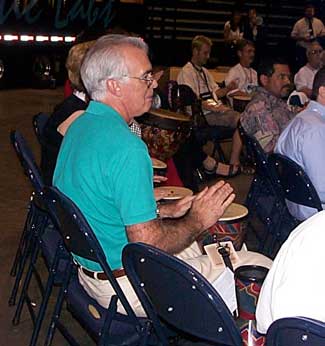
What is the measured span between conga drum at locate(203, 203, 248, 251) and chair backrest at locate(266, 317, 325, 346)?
1.37 metres

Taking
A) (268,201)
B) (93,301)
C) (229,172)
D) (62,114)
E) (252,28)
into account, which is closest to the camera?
(93,301)

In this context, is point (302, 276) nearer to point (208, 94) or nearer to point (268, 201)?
point (268, 201)

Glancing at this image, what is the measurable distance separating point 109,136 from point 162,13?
11.4 m

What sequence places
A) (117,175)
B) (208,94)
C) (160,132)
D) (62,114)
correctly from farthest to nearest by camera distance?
(208,94), (160,132), (62,114), (117,175)

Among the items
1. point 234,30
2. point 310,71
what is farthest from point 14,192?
point 234,30

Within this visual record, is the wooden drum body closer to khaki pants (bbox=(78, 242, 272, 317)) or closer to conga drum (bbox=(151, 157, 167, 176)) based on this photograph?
khaki pants (bbox=(78, 242, 272, 317))

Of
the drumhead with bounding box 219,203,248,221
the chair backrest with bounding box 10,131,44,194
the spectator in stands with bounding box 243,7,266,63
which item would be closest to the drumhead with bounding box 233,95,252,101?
the drumhead with bounding box 219,203,248,221

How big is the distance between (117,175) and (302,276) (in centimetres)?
80

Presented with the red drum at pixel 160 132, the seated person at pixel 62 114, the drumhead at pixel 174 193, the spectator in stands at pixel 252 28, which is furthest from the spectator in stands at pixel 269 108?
the spectator in stands at pixel 252 28

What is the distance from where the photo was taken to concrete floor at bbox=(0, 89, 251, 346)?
314 cm

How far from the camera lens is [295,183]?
121 inches

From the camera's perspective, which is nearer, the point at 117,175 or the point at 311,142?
the point at 117,175

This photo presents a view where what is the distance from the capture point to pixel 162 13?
43.5ft

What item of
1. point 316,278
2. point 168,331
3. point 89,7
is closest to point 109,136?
point 168,331
